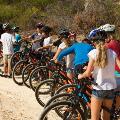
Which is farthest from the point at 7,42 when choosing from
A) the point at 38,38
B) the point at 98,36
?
the point at 98,36

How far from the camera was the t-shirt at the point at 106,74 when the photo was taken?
6391mm

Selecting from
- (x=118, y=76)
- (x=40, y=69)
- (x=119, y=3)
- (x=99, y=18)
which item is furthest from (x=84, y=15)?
(x=118, y=76)

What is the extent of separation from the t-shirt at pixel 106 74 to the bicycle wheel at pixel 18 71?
231 inches

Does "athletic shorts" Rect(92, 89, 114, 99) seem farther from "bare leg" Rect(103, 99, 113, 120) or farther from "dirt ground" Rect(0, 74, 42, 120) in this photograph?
"dirt ground" Rect(0, 74, 42, 120)

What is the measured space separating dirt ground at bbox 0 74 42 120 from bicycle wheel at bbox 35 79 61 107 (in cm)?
16

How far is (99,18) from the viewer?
811 inches

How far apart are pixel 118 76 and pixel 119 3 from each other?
625 inches

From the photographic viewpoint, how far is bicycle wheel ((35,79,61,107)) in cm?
914

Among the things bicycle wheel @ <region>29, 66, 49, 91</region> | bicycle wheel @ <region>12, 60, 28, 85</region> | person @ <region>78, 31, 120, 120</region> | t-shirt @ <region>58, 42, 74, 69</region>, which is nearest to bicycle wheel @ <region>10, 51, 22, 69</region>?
bicycle wheel @ <region>12, 60, 28, 85</region>

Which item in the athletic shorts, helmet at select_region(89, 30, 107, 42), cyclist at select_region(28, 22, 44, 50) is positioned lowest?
the athletic shorts

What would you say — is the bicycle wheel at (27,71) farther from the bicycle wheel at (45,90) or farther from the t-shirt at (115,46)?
the t-shirt at (115,46)

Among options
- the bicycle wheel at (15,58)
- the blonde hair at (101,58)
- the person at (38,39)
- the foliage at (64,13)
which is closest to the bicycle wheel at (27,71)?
the person at (38,39)

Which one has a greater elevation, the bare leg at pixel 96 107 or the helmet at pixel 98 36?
the helmet at pixel 98 36

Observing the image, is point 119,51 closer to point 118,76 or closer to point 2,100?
point 118,76
